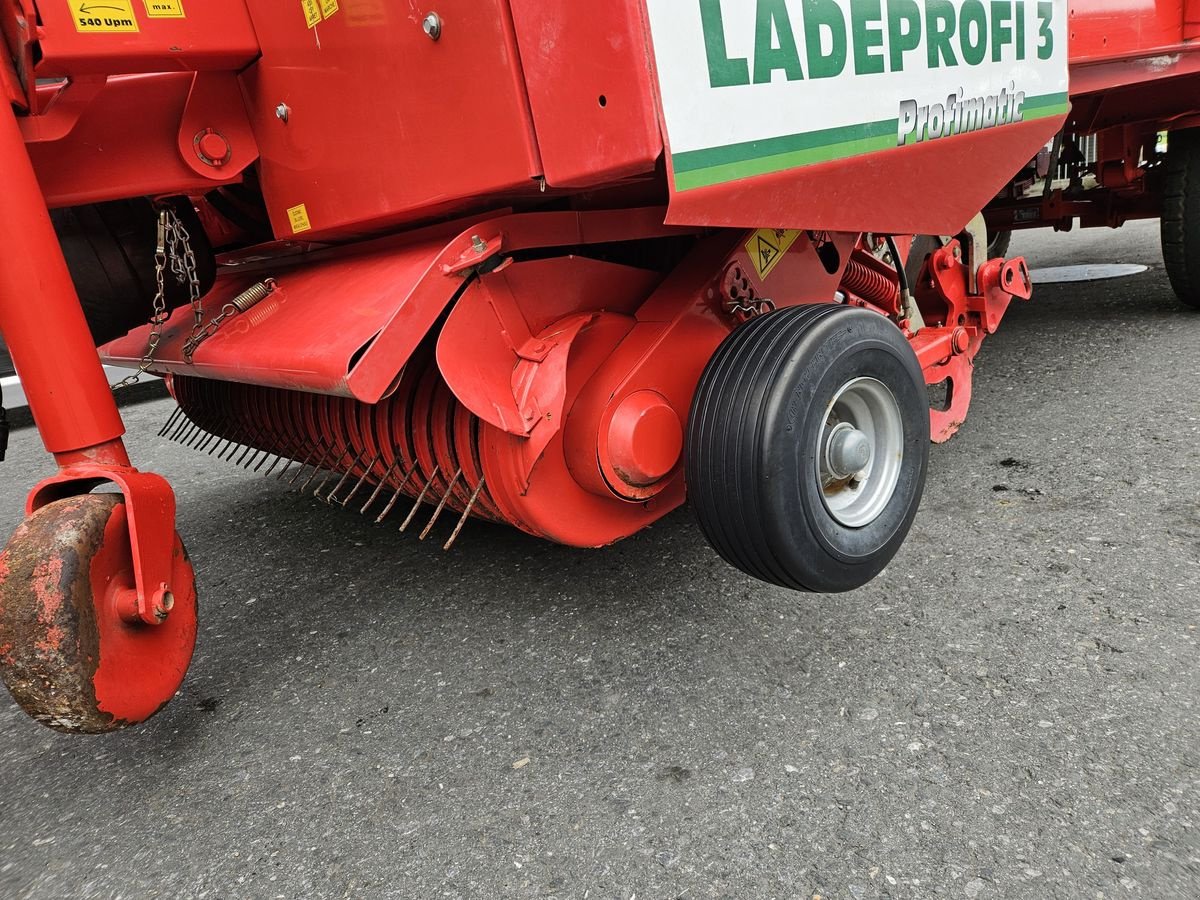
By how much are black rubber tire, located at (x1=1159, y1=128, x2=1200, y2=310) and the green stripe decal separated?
111 inches

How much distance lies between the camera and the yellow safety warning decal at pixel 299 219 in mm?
2012

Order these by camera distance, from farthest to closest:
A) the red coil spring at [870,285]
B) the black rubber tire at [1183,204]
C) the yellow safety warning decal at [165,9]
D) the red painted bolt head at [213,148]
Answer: the black rubber tire at [1183,204] < the red coil spring at [870,285] < the red painted bolt head at [213,148] < the yellow safety warning decal at [165,9]

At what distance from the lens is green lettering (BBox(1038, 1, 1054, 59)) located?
2168 mm

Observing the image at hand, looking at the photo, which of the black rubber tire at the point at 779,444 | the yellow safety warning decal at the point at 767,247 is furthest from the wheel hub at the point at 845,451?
the yellow safety warning decal at the point at 767,247

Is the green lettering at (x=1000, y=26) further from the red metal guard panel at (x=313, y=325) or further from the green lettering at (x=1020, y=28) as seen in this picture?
the red metal guard panel at (x=313, y=325)

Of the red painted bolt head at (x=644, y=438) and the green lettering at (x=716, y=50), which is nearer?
the green lettering at (x=716, y=50)

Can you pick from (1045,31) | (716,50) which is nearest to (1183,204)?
(1045,31)

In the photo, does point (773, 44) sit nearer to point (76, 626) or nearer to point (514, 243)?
point (514, 243)

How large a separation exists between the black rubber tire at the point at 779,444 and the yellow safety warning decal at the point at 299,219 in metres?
1.04

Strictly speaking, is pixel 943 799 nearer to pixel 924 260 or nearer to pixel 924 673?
pixel 924 673

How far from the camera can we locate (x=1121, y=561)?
7.00 ft

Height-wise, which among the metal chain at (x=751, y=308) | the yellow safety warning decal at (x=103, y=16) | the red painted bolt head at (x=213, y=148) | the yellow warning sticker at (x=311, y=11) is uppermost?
the yellow safety warning decal at (x=103, y=16)

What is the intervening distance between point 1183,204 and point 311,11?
3.82 meters

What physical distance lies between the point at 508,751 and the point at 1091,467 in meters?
2.11
